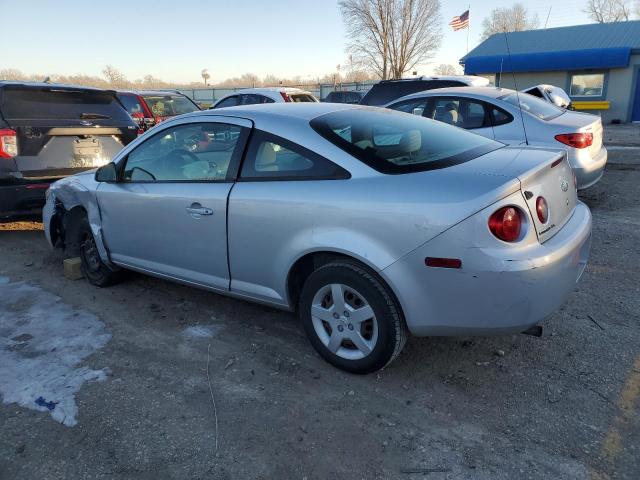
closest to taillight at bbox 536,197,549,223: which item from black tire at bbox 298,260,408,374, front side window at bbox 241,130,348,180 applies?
black tire at bbox 298,260,408,374

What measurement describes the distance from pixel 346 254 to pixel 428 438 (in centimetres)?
102

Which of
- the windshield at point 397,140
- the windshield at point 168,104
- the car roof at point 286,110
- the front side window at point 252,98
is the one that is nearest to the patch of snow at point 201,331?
the car roof at point 286,110

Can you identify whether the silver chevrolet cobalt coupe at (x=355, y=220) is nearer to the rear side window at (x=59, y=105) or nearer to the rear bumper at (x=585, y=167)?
the rear side window at (x=59, y=105)

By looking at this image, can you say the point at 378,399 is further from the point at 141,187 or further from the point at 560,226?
the point at 141,187

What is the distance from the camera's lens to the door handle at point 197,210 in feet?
11.0

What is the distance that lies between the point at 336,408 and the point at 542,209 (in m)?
1.52

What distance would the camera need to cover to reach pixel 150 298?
14.3 ft

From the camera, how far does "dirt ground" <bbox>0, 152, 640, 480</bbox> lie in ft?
7.63

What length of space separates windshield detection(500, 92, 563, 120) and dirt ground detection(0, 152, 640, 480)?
10.5ft

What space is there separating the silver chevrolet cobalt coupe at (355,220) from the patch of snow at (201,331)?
1.17 ft

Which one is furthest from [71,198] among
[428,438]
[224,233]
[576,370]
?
[576,370]

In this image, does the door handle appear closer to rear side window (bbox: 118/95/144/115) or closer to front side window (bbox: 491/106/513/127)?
front side window (bbox: 491/106/513/127)

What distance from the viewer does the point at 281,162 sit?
316cm

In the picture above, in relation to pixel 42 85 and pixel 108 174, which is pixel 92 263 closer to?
pixel 108 174
